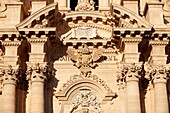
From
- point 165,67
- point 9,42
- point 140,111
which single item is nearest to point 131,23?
point 165,67

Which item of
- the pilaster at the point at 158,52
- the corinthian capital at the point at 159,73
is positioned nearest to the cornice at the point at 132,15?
the pilaster at the point at 158,52

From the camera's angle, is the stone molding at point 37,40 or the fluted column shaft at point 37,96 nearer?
the fluted column shaft at point 37,96

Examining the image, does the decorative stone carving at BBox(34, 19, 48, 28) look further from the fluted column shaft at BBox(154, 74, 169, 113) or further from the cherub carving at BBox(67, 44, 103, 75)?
the fluted column shaft at BBox(154, 74, 169, 113)

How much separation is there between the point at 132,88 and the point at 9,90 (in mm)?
4779

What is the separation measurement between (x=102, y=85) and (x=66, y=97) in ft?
5.13

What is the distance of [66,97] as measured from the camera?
19750 millimetres

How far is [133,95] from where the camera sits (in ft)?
61.4

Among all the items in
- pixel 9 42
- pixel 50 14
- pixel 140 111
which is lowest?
pixel 140 111

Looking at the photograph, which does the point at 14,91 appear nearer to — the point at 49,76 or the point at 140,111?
the point at 49,76

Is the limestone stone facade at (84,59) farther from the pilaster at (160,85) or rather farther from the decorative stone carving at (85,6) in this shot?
the decorative stone carving at (85,6)

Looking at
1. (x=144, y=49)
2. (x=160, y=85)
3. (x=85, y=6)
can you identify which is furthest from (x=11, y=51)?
(x=160, y=85)

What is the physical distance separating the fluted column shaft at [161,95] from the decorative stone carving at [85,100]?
7.95 feet

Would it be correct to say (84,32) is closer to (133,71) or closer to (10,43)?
(133,71)

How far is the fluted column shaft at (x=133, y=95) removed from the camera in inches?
728
